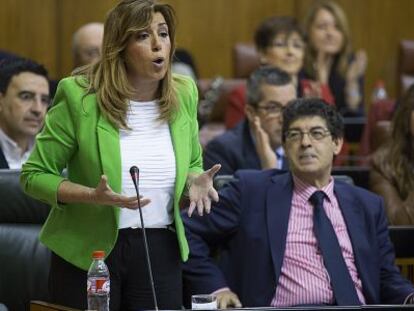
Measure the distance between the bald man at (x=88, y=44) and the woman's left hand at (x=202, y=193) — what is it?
2553 mm

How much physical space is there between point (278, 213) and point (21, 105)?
4.56 feet

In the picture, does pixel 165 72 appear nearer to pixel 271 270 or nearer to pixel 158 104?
pixel 158 104

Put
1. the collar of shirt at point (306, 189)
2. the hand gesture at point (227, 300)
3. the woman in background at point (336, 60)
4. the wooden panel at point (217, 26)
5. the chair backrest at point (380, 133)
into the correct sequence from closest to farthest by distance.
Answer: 1. the hand gesture at point (227, 300)
2. the collar of shirt at point (306, 189)
3. the chair backrest at point (380, 133)
4. the woman in background at point (336, 60)
5. the wooden panel at point (217, 26)

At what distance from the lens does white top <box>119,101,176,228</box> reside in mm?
2465

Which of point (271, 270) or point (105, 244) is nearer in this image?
point (105, 244)

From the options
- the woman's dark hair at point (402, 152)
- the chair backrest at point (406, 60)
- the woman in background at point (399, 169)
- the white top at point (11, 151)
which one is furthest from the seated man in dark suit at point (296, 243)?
the chair backrest at point (406, 60)

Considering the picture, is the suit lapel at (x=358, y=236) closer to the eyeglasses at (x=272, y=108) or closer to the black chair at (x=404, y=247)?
the black chair at (x=404, y=247)

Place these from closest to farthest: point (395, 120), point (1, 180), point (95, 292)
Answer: point (95, 292) → point (1, 180) → point (395, 120)

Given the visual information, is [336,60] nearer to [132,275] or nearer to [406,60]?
[406,60]

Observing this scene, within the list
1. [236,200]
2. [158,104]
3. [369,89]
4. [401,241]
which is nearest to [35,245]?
[236,200]

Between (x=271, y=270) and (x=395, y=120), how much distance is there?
4.17 ft

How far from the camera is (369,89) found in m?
7.76

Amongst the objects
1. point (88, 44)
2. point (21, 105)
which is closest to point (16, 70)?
point (21, 105)

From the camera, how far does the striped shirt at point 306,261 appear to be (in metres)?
3.16
